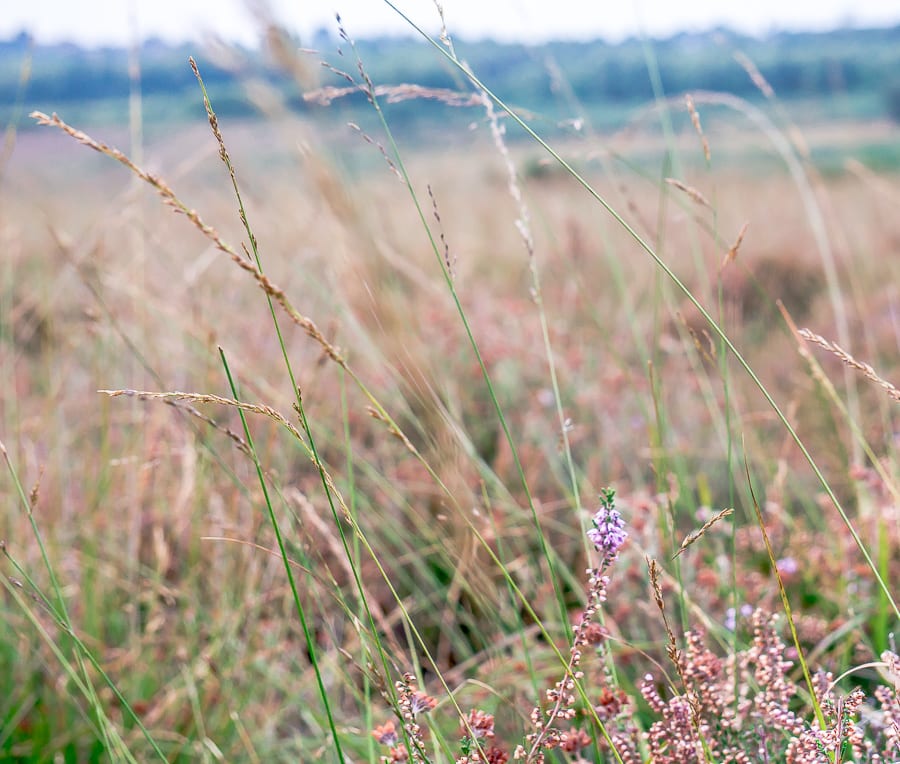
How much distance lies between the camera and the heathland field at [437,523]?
827mm

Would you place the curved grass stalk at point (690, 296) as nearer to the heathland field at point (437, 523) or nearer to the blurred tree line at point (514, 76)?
the heathland field at point (437, 523)

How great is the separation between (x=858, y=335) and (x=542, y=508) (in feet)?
10.5

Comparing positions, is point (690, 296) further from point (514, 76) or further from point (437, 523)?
point (514, 76)

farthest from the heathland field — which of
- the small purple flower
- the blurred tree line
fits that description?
the blurred tree line

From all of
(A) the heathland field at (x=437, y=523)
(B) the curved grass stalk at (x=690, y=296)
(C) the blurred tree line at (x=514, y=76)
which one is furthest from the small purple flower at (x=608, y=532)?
(C) the blurred tree line at (x=514, y=76)

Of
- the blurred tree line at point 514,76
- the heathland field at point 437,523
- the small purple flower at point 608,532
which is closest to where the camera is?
the small purple flower at point 608,532

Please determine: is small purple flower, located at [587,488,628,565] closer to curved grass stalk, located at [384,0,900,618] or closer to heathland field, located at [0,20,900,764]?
heathland field, located at [0,20,900,764]

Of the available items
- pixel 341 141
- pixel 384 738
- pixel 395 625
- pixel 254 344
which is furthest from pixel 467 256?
pixel 384 738

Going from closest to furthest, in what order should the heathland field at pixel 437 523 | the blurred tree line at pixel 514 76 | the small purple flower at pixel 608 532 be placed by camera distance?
the small purple flower at pixel 608 532 < the heathland field at pixel 437 523 < the blurred tree line at pixel 514 76

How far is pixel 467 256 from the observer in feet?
19.3

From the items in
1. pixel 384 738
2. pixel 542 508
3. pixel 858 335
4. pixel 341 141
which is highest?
pixel 341 141

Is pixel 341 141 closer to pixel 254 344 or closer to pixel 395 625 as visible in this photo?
pixel 254 344

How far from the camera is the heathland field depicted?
827 millimetres

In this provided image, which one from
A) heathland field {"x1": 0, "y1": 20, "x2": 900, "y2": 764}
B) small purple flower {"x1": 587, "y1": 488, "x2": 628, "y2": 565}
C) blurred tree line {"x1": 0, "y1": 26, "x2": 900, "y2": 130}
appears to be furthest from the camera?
blurred tree line {"x1": 0, "y1": 26, "x2": 900, "y2": 130}
